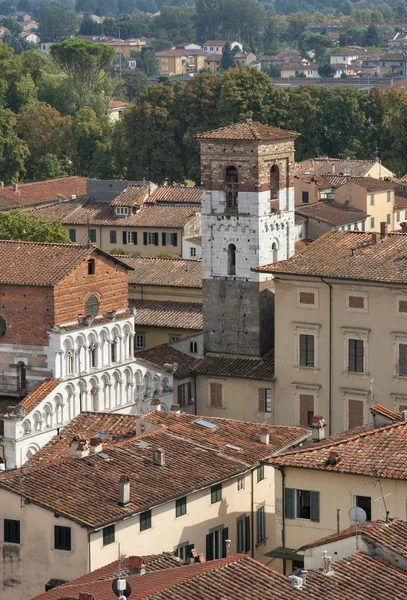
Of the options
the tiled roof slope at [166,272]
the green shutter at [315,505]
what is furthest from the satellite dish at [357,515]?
the tiled roof slope at [166,272]

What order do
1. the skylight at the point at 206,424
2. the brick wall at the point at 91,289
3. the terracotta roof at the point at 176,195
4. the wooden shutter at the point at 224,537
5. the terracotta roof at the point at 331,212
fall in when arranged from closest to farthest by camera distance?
the wooden shutter at the point at 224,537 < the skylight at the point at 206,424 < the brick wall at the point at 91,289 < the terracotta roof at the point at 331,212 < the terracotta roof at the point at 176,195

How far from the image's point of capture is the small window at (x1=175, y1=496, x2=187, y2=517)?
50.1m

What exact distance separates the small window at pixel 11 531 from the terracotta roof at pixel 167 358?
19.3m

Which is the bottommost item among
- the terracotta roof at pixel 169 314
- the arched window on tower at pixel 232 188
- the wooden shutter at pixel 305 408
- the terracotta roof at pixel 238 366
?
the wooden shutter at pixel 305 408

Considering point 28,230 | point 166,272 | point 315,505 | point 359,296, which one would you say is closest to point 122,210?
point 28,230

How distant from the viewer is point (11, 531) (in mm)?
48375

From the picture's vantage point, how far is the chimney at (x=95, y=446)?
5197 centimetres

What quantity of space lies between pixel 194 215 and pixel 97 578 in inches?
2382

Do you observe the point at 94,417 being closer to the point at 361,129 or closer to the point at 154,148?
the point at 154,148

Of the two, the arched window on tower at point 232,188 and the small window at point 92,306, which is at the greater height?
the arched window on tower at point 232,188

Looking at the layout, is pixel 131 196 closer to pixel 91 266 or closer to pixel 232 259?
pixel 232 259

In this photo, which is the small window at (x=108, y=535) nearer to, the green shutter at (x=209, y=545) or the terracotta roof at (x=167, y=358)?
the green shutter at (x=209, y=545)

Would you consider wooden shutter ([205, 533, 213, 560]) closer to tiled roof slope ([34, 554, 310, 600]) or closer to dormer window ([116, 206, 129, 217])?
tiled roof slope ([34, 554, 310, 600])

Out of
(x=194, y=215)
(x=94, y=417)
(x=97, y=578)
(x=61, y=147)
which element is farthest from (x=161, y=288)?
(x=61, y=147)
